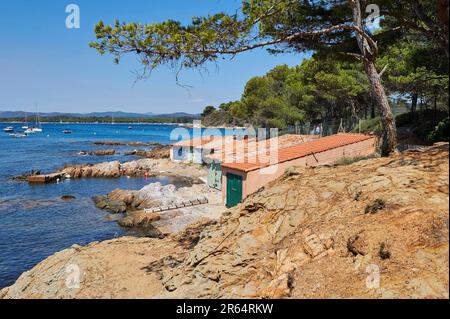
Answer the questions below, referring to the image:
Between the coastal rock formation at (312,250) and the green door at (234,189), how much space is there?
10168 millimetres

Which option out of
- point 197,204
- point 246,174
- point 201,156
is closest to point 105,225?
point 197,204

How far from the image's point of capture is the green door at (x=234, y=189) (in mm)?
23153

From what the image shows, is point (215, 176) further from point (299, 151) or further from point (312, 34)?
point (312, 34)

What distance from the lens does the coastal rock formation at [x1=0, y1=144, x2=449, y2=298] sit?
6758 mm

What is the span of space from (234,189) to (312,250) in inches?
621

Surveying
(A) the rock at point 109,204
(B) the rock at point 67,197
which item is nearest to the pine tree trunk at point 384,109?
(A) the rock at point 109,204

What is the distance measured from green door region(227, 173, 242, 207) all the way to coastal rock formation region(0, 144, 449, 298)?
33.4 ft

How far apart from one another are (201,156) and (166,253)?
42847 millimetres

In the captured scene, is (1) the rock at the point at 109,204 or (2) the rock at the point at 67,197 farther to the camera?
(2) the rock at the point at 67,197

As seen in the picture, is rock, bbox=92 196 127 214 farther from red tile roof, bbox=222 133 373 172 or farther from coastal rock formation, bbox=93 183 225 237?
red tile roof, bbox=222 133 373 172

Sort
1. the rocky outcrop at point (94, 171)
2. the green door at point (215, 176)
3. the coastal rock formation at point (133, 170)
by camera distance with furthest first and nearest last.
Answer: the coastal rock formation at point (133, 170), the rocky outcrop at point (94, 171), the green door at point (215, 176)

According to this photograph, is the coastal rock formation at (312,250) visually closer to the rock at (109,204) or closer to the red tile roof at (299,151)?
the red tile roof at (299,151)

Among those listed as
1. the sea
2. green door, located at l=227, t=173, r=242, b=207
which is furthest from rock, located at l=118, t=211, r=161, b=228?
green door, located at l=227, t=173, r=242, b=207
